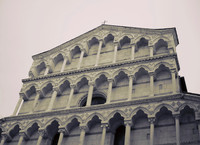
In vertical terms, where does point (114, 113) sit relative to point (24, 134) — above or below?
above

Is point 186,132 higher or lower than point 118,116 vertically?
lower

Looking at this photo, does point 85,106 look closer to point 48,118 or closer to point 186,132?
point 48,118

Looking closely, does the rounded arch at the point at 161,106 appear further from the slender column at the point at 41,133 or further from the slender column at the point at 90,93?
the slender column at the point at 41,133

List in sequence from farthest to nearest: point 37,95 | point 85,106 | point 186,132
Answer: point 37,95 → point 85,106 → point 186,132

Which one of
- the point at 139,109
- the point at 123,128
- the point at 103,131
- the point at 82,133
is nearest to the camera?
the point at 103,131

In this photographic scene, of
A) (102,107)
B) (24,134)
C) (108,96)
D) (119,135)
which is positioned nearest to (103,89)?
(108,96)

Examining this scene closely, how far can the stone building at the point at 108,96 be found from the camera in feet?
40.3

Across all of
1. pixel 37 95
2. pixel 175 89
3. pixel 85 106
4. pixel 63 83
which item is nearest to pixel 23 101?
pixel 37 95

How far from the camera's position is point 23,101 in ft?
53.6

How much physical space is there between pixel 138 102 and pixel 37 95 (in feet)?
17.3

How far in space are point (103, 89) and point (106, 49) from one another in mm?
2887

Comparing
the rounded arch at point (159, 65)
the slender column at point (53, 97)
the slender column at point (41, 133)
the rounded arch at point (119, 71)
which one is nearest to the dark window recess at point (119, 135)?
the rounded arch at point (119, 71)

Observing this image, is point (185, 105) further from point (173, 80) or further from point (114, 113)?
point (114, 113)

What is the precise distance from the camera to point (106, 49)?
17109 mm
